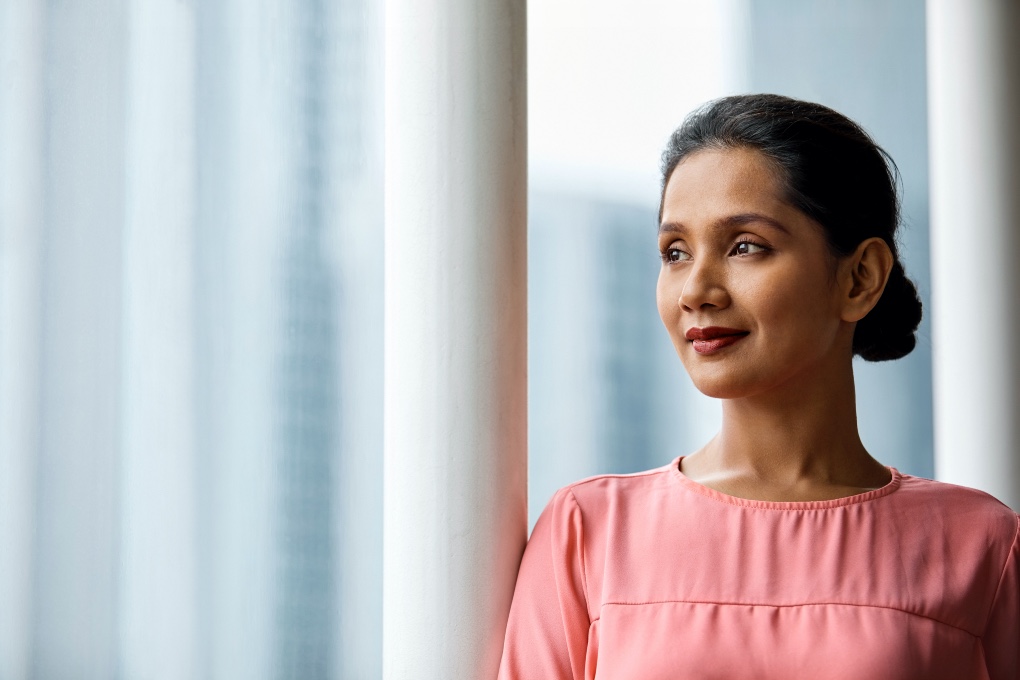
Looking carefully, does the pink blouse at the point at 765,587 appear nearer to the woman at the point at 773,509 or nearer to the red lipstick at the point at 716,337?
the woman at the point at 773,509

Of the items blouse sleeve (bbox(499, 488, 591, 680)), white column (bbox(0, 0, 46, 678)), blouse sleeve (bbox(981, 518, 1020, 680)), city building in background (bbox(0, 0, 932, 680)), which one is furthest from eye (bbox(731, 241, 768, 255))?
white column (bbox(0, 0, 46, 678))

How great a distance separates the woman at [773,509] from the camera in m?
1.19

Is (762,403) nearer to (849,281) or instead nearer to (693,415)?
(849,281)

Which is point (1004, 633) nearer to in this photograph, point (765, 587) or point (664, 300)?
point (765, 587)

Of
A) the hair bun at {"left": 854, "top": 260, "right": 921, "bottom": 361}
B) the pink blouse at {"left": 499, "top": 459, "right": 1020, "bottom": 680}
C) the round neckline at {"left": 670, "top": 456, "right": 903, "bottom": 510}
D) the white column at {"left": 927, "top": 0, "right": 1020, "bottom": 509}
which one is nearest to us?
the pink blouse at {"left": 499, "top": 459, "right": 1020, "bottom": 680}

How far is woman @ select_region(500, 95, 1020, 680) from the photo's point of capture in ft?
3.89

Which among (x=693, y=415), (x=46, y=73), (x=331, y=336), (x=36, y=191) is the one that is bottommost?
(x=693, y=415)

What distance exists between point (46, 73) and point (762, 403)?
1022 mm

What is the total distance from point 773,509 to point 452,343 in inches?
16.7

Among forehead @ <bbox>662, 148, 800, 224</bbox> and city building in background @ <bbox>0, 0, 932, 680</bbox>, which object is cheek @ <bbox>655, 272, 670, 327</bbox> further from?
city building in background @ <bbox>0, 0, 932, 680</bbox>

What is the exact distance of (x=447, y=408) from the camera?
126 cm

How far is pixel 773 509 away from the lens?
4.17ft

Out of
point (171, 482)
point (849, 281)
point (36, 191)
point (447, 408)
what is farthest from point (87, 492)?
point (849, 281)

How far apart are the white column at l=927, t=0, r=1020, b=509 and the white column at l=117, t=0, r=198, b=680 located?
1410mm
